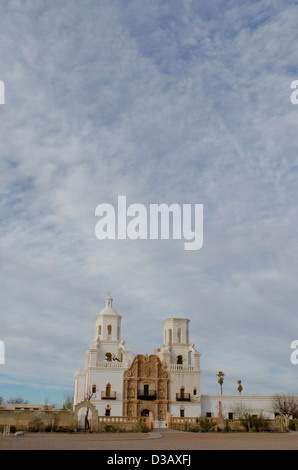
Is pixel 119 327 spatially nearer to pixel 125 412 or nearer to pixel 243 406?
pixel 125 412

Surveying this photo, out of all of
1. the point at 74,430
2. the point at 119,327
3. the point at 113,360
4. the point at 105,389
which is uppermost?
the point at 119,327

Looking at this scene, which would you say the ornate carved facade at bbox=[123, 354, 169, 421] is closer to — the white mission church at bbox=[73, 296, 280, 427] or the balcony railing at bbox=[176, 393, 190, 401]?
the white mission church at bbox=[73, 296, 280, 427]

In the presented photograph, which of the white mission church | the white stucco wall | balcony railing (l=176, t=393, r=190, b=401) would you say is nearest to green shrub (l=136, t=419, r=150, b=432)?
the white mission church

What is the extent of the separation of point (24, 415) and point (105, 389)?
44.7ft

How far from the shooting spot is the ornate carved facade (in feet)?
159

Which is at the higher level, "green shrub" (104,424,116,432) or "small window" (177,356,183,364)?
"small window" (177,356,183,364)

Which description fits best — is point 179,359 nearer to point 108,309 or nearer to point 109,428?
point 108,309

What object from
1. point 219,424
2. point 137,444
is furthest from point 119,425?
point 137,444

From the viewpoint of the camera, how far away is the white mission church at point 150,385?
48.2 metres

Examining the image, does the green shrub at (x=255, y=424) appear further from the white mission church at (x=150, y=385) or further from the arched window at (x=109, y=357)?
the arched window at (x=109, y=357)

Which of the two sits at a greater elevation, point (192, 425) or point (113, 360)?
point (113, 360)
